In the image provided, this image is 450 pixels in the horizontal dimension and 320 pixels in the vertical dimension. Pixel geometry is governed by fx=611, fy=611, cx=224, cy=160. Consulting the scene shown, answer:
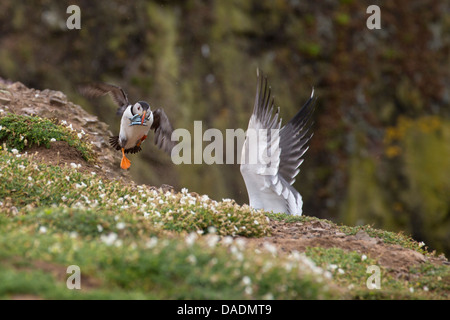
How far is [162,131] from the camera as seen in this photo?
36.9 ft

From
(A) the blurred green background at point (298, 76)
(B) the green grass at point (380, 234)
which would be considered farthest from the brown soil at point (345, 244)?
(A) the blurred green background at point (298, 76)

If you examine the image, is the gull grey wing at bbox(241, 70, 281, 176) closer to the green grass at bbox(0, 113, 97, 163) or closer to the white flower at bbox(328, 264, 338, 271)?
the green grass at bbox(0, 113, 97, 163)

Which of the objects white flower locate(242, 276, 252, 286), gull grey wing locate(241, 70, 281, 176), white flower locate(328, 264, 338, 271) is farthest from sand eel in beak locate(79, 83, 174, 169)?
white flower locate(242, 276, 252, 286)

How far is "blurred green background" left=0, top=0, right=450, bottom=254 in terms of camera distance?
19562 mm

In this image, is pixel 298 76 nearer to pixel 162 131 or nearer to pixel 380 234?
pixel 162 131

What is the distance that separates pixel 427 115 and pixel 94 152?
14.2 m

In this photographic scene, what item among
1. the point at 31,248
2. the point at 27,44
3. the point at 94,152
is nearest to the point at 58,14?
the point at 27,44

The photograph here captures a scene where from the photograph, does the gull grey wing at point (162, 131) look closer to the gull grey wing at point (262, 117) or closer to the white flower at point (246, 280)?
the gull grey wing at point (262, 117)

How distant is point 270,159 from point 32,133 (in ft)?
13.4

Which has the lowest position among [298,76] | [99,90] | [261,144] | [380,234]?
[380,234]

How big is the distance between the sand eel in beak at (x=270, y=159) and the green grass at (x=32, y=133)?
9.49ft

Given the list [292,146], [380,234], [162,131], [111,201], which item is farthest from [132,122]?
[380,234]

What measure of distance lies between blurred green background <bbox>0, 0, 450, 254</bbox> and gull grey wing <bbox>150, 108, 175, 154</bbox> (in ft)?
23.4
